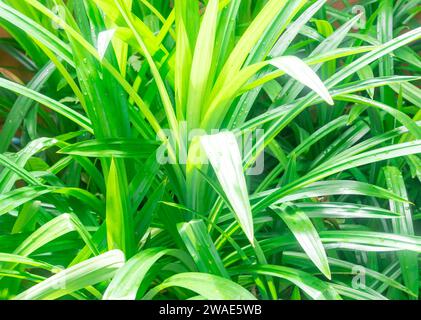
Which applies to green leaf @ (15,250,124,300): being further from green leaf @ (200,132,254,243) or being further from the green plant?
green leaf @ (200,132,254,243)

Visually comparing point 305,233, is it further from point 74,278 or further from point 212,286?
point 74,278

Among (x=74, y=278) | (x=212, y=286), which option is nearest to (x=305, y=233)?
(x=212, y=286)

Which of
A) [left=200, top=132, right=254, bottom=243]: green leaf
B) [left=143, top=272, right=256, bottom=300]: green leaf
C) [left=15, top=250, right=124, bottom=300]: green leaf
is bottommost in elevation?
[left=143, top=272, right=256, bottom=300]: green leaf

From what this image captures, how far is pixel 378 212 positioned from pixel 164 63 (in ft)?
1.12

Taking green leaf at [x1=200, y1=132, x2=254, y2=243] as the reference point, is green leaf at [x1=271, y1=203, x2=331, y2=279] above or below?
below

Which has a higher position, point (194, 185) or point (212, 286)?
point (194, 185)

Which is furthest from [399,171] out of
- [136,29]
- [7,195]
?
[7,195]

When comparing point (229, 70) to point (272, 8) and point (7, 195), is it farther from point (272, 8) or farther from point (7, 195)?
point (7, 195)

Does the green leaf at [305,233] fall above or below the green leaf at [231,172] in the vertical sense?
below

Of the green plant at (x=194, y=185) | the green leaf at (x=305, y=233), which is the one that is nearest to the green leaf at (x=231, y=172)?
the green plant at (x=194, y=185)

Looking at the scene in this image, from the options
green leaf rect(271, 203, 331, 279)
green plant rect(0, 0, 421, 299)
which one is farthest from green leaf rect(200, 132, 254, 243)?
green leaf rect(271, 203, 331, 279)

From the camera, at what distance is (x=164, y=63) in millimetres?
840

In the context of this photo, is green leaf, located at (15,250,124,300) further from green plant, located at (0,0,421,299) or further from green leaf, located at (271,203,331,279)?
green leaf, located at (271,203,331,279)

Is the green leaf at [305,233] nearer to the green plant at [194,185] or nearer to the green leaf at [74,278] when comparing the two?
the green plant at [194,185]
